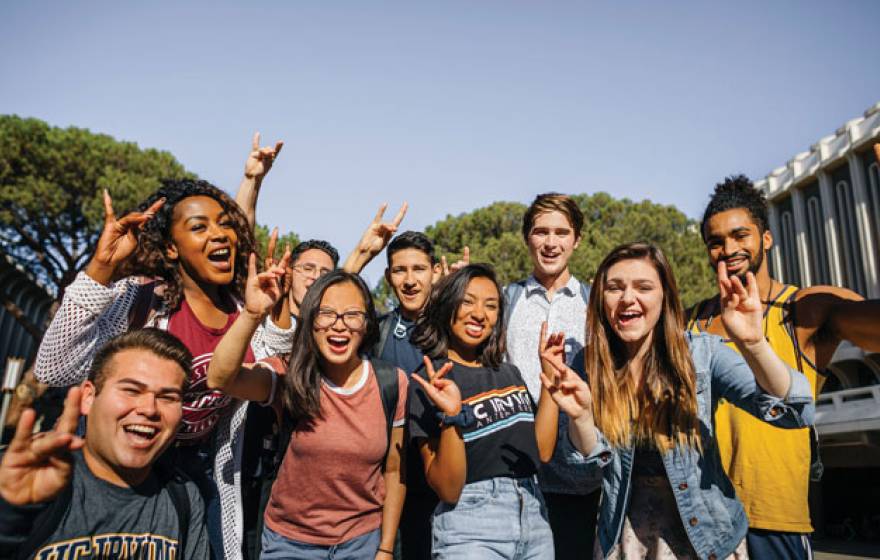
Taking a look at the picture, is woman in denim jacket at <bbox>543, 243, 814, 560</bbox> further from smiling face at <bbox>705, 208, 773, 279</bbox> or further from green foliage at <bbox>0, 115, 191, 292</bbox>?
green foliage at <bbox>0, 115, 191, 292</bbox>

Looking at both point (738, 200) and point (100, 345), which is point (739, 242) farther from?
point (100, 345)

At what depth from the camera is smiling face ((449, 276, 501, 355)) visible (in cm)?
354

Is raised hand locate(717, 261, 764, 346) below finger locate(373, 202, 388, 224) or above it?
below

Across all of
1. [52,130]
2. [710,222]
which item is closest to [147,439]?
[710,222]

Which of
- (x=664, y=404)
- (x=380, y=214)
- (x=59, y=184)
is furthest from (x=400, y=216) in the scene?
(x=59, y=184)

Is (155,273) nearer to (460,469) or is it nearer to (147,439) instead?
(147,439)

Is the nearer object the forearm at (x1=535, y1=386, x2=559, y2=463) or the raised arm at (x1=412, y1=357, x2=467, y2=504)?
the raised arm at (x1=412, y1=357, x2=467, y2=504)

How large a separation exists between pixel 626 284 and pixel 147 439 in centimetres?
219

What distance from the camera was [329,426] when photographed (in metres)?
3.20

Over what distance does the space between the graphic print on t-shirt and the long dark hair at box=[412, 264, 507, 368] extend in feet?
0.81

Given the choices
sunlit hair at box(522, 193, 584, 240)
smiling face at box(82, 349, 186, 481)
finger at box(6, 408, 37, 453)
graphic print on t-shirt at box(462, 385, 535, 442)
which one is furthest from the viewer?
sunlit hair at box(522, 193, 584, 240)

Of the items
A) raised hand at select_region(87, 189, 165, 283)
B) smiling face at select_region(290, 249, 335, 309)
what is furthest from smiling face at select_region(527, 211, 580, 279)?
raised hand at select_region(87, 189, 165, 283)

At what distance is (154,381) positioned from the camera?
2.59 metres

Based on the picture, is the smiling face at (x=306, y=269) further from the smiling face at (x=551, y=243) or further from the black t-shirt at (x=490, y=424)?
the black t-shirt at (x=490, y=424)
